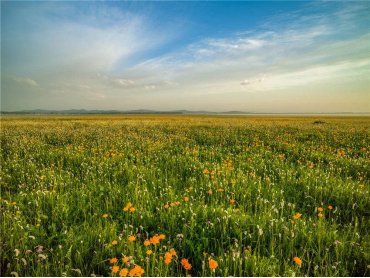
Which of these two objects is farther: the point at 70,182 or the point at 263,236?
the point at 70,182

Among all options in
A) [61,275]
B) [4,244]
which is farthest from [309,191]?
[4,244]

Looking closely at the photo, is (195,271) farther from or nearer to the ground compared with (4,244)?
nearer to the ground

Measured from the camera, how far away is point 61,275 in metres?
2.21

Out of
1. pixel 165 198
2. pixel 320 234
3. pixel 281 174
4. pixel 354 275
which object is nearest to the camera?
pixel 354 275

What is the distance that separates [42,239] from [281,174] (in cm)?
552

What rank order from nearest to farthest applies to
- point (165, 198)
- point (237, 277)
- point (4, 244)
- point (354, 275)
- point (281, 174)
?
point (237, 277), point (354, 275), point (4, 244), point (165, 198), point (281, 174)

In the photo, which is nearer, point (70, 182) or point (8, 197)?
point (8, 197)

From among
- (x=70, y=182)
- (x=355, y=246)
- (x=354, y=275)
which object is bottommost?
(x=354, y=275)

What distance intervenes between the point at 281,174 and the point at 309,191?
3.03 feet

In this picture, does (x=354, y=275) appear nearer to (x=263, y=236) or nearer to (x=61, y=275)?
(x=263, y=236)

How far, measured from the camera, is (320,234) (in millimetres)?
2734

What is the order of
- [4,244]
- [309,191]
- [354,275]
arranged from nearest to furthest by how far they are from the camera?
[354,275]
[4,244]
[309,191]

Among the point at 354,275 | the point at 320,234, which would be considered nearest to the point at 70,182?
the point at 320,234

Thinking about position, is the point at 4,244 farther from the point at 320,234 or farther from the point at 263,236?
the point at 320,234
